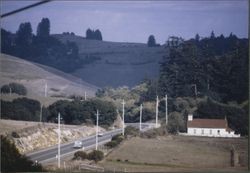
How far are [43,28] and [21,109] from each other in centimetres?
201

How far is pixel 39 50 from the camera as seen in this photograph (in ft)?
43.4

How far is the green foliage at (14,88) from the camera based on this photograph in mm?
12984

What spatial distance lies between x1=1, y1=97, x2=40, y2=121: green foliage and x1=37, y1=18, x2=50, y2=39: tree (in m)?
1.63

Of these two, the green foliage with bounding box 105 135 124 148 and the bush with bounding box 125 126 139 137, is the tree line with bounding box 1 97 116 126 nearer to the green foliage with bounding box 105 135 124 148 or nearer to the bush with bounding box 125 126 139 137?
the bush with bounding box 125 126 139 137

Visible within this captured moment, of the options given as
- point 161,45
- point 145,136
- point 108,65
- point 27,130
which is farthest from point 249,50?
point 27,130

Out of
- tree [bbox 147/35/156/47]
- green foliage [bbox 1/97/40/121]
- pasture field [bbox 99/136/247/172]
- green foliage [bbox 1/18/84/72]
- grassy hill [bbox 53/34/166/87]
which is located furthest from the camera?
grassy hill [bbox 53/34/166/87]

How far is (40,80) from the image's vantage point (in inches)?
538

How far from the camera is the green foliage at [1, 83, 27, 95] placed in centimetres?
1298

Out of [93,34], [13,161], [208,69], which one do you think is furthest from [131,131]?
[13,161]

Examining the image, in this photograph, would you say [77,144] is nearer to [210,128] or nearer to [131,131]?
[131,131]

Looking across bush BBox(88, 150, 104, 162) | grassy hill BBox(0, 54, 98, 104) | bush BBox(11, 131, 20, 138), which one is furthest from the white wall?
bush BBox(11, 131, 20, 138)

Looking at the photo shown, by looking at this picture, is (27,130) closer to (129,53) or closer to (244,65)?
(129,53)

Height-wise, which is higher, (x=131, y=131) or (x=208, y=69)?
(x=208, y=69)

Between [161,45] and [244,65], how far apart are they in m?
1.95
